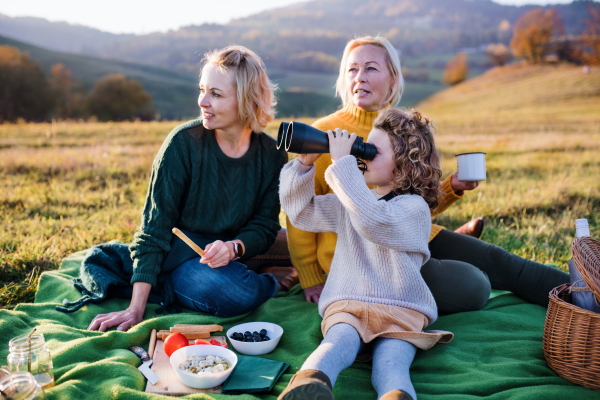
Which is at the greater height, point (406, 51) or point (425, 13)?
point (425, 13)

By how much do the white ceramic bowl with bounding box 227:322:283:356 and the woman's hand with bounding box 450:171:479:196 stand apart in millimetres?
1315

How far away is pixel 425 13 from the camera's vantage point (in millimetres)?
139250

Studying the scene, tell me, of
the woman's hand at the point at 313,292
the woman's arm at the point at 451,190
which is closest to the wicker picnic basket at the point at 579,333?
the woman's arm at the point at 451,190

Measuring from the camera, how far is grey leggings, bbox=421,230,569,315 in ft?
8.01

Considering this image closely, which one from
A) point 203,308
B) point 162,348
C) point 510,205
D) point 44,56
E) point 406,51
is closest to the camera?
point 162,348

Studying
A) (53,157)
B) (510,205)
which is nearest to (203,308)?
(510,205)

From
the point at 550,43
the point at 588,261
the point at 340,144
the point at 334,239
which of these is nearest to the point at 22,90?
the point at 334,239

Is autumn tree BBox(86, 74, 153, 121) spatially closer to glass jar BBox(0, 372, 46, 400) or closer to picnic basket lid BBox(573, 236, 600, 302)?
glass jar BBox(0, 372, 46, 400)

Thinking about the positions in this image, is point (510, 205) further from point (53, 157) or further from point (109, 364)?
point (53, 157)

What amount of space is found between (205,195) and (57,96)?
37.1 metres

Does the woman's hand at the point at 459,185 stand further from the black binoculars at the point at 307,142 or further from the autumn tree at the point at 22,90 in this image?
the autumn tree at the point at 22,90

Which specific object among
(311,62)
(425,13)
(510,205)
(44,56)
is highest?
(425,13)

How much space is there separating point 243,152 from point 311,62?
76836mm

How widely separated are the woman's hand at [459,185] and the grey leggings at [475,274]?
1.11 feet
